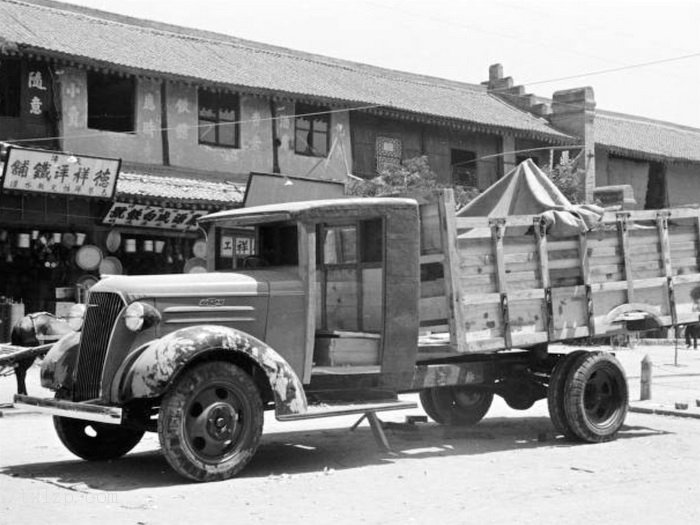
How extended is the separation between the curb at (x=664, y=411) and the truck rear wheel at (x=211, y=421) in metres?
6.27

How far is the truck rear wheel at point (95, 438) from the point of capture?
848cm

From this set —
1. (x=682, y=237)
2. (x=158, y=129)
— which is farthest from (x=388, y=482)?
(x=158, y=129)

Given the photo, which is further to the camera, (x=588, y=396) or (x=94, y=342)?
(x=588, y=396)

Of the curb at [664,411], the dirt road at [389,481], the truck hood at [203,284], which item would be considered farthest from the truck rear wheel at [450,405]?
the truck hood at [203,284]

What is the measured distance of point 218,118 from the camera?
79.0ft

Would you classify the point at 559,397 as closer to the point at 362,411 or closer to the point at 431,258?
the point at 431,258

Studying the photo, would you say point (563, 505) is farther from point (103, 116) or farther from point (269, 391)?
point (103, 116)

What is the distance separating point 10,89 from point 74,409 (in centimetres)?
1524

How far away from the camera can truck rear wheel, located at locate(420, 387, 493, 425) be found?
1098 cm

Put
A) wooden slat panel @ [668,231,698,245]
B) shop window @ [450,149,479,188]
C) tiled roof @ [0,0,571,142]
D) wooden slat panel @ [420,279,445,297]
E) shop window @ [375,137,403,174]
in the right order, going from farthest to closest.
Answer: shop window @ [450,149,479,188] → shop window @ [375,137,403,174] → tiled roof @ [0,0,571,142] → wooden slat panel @ [668,231,698,245] → wooden slat panel @ [420,279,445,297]

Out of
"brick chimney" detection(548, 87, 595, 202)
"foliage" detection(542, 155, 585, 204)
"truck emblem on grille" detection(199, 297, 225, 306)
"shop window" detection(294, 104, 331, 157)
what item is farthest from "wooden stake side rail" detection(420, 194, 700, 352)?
"brick chimney" detection(548, 87, 595, 202)

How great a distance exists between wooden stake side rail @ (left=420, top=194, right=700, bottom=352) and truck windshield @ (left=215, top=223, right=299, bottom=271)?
4.34 feet

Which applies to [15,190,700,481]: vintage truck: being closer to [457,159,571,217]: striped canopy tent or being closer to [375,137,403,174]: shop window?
[457,159,571,217]: striped canopy tent

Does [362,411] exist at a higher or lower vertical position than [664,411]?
higher
